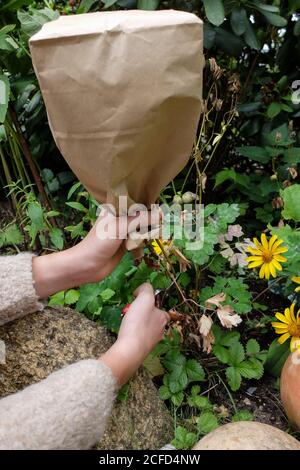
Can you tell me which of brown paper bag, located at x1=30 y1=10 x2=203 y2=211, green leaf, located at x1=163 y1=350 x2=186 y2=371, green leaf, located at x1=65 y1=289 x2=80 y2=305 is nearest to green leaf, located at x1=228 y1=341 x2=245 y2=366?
green leaf, located at x1=163 y1=350 x2=186 y2=371

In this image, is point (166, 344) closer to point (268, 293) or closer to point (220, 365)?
point (220, 365)

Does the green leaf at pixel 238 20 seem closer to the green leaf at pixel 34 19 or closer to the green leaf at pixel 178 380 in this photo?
the green leaf at pixel 34 19

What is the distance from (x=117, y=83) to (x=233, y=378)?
0.83 metres

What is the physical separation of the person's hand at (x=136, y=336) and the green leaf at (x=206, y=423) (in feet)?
0.89

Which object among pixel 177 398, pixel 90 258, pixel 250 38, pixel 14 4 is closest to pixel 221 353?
pixel 177 398

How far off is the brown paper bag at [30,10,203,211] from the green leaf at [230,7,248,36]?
0.89 meters

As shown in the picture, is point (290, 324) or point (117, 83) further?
point (290, 324)

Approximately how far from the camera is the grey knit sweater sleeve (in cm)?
90

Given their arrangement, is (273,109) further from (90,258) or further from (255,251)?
(90,258)

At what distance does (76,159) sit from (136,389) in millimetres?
600

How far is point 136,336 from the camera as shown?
107 centimetres

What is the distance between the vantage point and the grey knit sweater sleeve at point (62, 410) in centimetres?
A: 90

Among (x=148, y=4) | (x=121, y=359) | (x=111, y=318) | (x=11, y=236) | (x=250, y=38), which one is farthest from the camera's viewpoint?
(x=11, y=236)

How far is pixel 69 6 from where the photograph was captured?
2008mm
